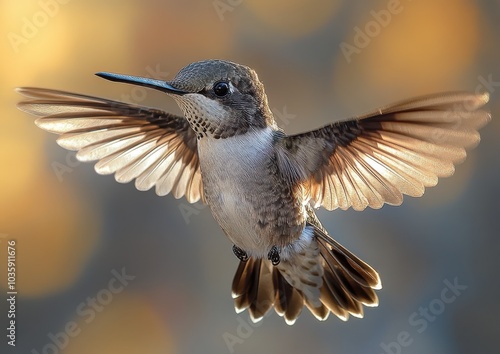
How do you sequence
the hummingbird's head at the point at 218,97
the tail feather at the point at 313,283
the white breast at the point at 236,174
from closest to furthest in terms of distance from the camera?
the hummingbird's head at the point at 218,97 → the white breast at the point at 236,174 → the tail feather at the point at 313,283

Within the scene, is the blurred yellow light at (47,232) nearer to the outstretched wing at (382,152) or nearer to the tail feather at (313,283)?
the tail feather at (313,283)

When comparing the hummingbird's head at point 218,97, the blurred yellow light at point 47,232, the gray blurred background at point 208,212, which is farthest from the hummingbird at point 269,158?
the blurred yellow light at point 47,232

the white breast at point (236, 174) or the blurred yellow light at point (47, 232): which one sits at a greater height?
the white breast at point (236, 174)

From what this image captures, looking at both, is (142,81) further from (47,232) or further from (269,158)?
(47,232)

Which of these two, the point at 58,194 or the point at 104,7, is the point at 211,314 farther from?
the point at 104,7

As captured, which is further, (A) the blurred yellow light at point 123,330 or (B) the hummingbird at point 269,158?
(A) the blurred yellow light at point 123,330

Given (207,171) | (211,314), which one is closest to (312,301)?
(207,171)

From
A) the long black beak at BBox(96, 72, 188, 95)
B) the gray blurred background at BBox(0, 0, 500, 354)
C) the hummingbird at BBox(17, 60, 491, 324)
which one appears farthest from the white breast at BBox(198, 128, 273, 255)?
the gray blurred background at BBox(0, 0, 500, 354)
